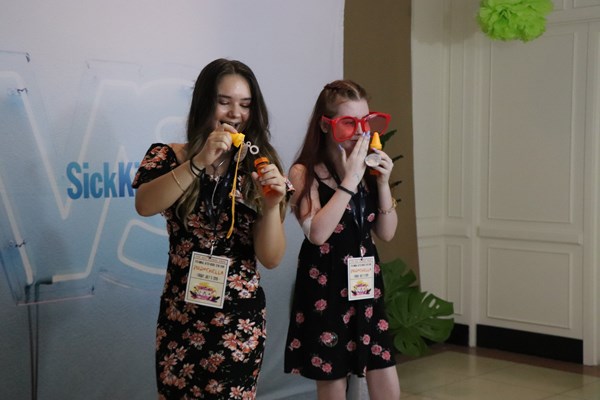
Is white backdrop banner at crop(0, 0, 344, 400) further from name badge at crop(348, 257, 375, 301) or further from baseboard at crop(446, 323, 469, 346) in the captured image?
baseboard at crop(446, 323, 469, 346)

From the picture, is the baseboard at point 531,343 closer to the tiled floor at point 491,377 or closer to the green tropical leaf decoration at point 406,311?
the tiled floor at point 491,377

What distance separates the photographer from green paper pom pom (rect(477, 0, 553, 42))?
4891 mm

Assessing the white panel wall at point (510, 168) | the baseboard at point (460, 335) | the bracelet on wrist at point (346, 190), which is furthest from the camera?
the baseboard at point (460, 335)

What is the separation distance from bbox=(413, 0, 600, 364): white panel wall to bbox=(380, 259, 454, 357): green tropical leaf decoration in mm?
656

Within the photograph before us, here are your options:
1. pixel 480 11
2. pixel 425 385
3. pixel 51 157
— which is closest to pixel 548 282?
pixel 425 385

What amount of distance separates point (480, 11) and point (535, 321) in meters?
2.03

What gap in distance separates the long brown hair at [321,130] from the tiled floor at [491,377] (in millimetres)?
2079

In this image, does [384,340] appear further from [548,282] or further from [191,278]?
[548,282]

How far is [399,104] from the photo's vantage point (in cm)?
531

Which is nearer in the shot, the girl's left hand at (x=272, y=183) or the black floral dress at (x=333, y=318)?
the girl's left hand at (x=272, y=183)

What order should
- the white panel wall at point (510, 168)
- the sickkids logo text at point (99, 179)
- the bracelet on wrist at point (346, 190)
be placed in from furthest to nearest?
the white panel wall at point (510, 168)
the sickkids logo text at point (99, 179)
the bracelet on wrist at point (346, 190)

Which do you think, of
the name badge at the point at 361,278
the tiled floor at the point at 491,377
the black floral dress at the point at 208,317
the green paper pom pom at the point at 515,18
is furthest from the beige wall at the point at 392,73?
the black floral dress at the point at 208,317

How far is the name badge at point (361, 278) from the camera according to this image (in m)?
2.72

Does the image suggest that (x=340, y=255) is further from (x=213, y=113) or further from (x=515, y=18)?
(x=515, y=18)
